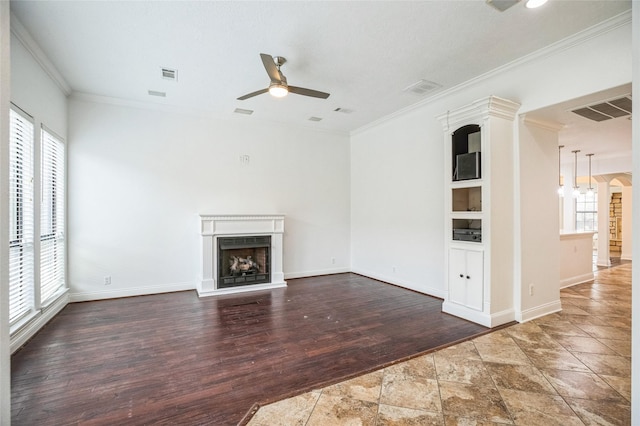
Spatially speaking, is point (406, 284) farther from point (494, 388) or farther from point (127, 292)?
point (127, 292)

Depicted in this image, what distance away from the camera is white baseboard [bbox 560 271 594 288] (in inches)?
208

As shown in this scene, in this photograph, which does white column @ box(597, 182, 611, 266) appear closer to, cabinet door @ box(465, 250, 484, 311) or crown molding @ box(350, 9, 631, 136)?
cabinet door @ box(465, 250, 484, 311)

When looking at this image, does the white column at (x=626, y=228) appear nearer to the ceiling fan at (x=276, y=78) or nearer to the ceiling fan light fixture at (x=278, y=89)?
the ceiling fan at (x=276, y=78)

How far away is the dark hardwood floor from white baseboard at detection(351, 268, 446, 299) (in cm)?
15

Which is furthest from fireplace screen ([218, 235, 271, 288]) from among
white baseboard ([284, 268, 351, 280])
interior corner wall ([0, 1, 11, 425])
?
interior corner wall ([0, 1, 11, 425])

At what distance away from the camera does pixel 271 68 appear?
301 cm

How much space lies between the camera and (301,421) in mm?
1941

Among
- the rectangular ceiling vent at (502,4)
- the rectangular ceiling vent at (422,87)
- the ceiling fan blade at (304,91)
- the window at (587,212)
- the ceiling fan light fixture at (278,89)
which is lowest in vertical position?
the window at (587,212)

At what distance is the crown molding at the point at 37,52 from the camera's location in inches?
111

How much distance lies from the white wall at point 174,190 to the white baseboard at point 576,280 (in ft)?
13.5

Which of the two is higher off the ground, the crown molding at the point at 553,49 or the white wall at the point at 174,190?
the crown molding at the point at 553,49

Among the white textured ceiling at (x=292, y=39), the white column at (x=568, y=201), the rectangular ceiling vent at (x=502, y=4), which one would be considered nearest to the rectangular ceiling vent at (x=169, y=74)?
the white textured ceiling at (x=292, y=39)

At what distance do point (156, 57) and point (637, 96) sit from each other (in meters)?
4.19

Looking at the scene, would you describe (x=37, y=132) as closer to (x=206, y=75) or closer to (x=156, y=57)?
(x=156, y=57)
